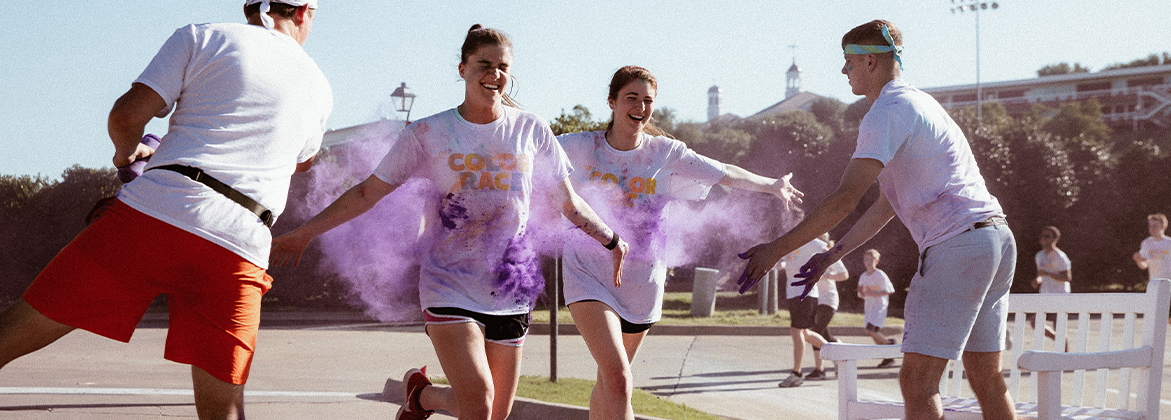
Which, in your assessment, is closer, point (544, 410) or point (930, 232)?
point (930, 232)

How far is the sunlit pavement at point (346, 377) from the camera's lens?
22.8 ft

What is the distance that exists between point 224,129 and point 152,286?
1.74 feet

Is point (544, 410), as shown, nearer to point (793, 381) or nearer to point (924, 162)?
point (793, 381)

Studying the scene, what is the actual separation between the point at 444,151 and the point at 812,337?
22.4 ft

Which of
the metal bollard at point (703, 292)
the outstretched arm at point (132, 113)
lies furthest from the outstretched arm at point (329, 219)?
the metal bollard at point (703, 292)

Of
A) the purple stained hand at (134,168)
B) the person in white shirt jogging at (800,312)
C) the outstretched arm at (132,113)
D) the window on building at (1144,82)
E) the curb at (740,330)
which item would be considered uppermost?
the window on building at (1144,82)

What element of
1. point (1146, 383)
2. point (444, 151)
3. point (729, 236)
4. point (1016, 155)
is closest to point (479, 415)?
point (444, 151)

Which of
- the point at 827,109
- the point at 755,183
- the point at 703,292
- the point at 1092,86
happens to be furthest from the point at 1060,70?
the point at 755,183

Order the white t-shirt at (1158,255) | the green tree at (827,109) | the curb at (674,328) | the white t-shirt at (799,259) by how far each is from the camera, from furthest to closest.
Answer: the green tree at (827,109) < the curb at (674,328) < the white t-shirt at (1158,255) < the white t-shirt at (799,259)

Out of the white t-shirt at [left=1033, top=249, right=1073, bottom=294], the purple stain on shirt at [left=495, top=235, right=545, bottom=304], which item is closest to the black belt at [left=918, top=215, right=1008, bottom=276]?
the purple stain on shirt at [left=495, top=235, right=545, bottom=304]

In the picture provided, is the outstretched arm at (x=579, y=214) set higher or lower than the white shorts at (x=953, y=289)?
higher

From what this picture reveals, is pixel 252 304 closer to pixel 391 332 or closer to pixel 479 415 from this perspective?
pixel 479 415

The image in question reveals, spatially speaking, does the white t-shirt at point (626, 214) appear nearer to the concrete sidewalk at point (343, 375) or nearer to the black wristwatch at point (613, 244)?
the black wristwatch at point (613, 244)

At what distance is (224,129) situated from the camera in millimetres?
2852
